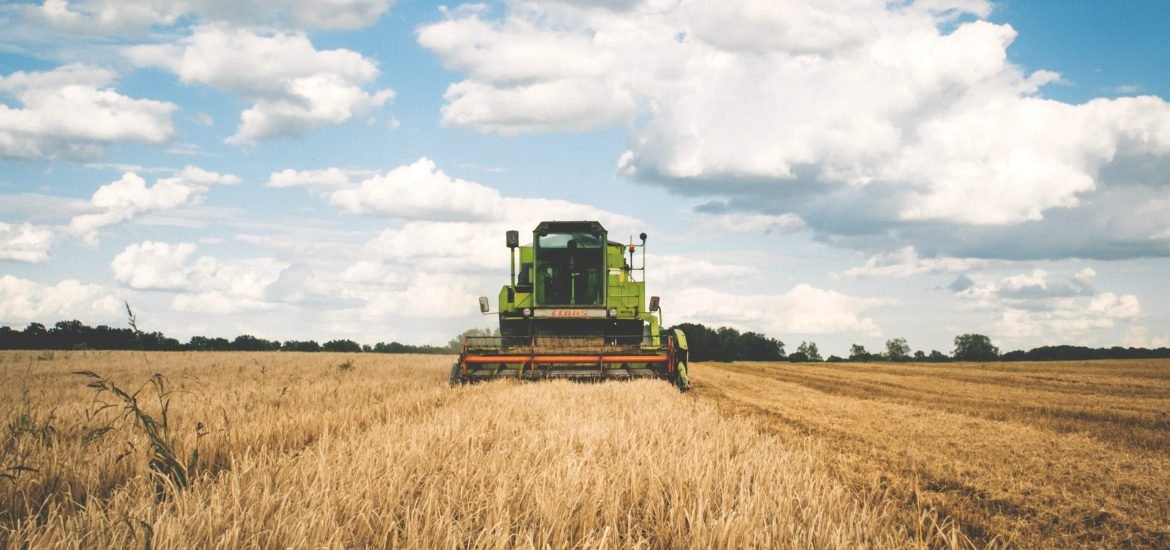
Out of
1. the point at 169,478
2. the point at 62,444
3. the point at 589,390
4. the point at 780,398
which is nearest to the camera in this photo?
the point at 169,478

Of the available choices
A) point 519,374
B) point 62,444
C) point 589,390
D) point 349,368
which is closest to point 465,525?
point 62,444

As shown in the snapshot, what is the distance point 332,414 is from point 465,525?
169 inches

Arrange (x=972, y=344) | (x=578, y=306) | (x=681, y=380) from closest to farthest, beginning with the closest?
(x=681, y=380), (x=578, y=306), (x=972, y=344)

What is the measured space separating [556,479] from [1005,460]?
5.16m

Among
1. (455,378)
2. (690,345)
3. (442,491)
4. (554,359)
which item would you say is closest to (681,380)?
(554,359)

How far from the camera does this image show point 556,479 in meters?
3.48

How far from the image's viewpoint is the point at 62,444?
463 cm

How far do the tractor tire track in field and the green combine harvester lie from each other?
76.9 inches

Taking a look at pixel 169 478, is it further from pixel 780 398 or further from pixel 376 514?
pixel 780 398

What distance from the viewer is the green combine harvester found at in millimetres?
13242

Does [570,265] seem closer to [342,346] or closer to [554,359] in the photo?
[554,359]

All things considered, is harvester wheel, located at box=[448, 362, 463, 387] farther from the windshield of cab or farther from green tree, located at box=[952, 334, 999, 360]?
green tree, located at box=[952, 334, 999, 360]

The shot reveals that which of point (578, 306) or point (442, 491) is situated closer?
point (442, 491)

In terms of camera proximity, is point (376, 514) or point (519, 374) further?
point (519, 374)
